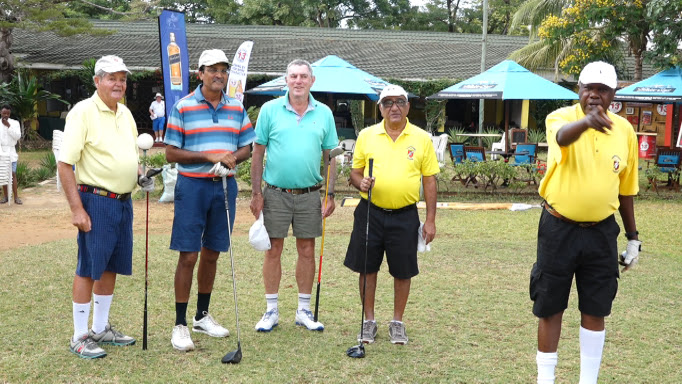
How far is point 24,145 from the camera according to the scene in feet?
72.9

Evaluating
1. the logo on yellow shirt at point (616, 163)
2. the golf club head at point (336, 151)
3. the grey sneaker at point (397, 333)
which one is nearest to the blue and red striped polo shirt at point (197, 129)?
the golf club head at point (336, 151)

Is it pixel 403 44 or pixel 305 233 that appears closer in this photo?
pixel 305 233

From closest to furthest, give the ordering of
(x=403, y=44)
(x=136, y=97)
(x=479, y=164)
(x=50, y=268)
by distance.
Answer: (x=50, y=268)
(x=479, y=164)
(x=136, y=97)
(x=403, y=44)

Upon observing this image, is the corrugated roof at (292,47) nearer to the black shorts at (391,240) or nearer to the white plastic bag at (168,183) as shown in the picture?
the white plastic bag at (168,183)

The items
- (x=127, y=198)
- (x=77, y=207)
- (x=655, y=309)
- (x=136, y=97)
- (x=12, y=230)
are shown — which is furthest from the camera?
(x=136, y=97)

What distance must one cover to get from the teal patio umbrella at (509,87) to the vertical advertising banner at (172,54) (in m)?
5.52

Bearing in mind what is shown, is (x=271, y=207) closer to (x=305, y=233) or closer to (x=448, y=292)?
(x=305, y=233)

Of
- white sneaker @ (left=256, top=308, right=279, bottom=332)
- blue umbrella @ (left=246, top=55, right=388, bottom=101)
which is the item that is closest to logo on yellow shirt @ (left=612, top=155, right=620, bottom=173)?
white sneaker @ (left=256, top=308, right=279, bottom=332)

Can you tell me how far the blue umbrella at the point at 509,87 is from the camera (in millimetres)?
15125

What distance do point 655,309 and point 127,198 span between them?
14.2 ft

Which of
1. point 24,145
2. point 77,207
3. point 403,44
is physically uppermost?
point 403,44

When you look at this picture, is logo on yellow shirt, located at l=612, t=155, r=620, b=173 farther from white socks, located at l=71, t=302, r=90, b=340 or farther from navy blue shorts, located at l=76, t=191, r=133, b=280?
white socks, located at l=71, t=302, r=90, b=340

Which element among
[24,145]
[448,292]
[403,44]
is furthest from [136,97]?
[448,292]

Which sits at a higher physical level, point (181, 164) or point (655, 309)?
point (181, 164)
